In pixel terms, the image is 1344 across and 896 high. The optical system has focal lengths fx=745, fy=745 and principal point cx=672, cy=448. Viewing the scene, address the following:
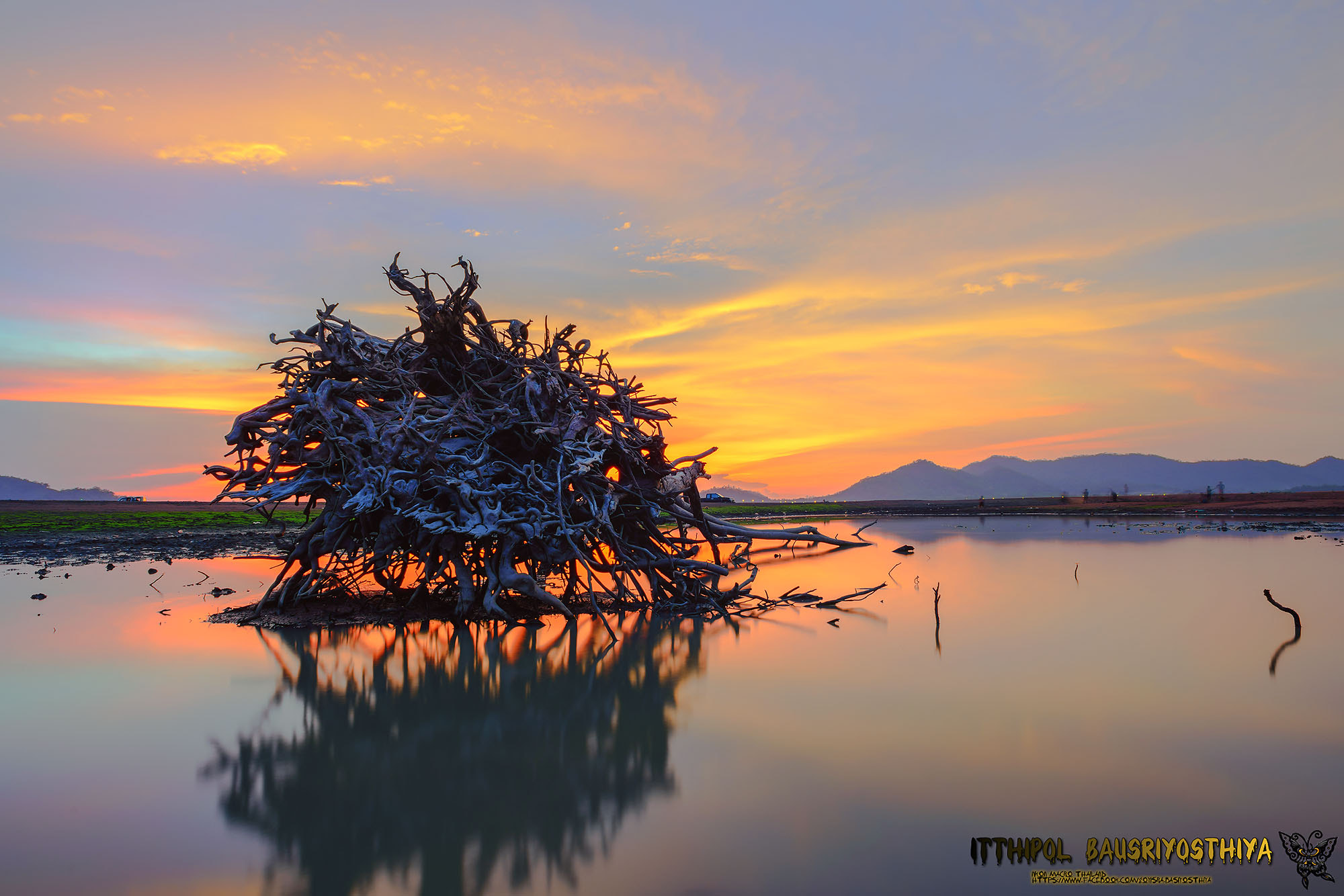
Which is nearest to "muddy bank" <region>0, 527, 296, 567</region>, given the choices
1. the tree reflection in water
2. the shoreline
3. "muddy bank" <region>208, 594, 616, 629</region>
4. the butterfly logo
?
the shoreline

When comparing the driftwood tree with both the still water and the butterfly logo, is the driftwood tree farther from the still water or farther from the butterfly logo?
the butterfly logo

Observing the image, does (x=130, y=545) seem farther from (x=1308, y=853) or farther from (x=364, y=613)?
(x=1308, y=853)

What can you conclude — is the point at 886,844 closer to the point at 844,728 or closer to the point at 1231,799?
the point at 844,728

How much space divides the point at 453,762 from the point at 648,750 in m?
1.90

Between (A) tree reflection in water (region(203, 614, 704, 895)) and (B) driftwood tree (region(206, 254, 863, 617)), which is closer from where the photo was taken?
(A) tree reflection in water (region(203, 614, 704, 895))

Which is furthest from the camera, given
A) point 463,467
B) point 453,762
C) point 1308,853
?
point 463,467

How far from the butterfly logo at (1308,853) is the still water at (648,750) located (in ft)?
0.33

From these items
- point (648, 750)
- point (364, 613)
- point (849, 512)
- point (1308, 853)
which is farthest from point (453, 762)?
point (849, 512)

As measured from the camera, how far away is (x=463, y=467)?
14.7 meters

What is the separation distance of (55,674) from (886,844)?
11.4 meters

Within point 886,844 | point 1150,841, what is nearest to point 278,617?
point 886,844

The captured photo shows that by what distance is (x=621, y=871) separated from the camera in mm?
5219

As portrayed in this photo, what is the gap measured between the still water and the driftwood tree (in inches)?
63.4

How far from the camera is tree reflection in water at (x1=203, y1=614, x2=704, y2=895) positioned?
5.36m
